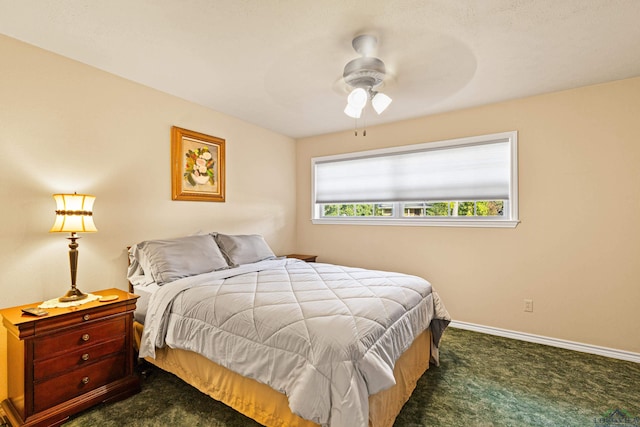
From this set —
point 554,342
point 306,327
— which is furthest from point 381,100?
point 554,342

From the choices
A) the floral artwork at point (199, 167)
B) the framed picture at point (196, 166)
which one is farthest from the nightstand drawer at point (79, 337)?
the floral artwork at point (199, 167)

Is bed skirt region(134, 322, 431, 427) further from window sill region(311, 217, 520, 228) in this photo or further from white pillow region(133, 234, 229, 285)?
window sill region(311, 217, 520, 228)

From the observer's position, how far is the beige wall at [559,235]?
2.66 metres

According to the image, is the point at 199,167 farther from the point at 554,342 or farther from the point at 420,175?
the point at 554,342

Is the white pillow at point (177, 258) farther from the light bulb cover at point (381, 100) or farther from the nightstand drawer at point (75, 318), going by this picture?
the light bulb cover at point (381, 100)

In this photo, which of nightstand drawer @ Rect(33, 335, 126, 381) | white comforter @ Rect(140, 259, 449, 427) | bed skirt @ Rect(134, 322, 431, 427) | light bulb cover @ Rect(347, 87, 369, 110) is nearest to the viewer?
white comforter @ Rect(140, 259, 449, 427)

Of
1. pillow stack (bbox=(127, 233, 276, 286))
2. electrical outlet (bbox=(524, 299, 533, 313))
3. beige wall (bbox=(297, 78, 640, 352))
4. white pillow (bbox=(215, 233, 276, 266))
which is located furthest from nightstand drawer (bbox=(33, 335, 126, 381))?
Result: electrical outlet (bbox=(524, 299, 533, 313))

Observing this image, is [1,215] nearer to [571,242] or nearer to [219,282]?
[219,282]

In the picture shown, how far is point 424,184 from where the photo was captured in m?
3.63

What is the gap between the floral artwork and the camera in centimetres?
319

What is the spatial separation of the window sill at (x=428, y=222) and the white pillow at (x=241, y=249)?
50.2 inches

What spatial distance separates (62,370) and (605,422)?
326 cm

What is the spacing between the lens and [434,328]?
2.46 m

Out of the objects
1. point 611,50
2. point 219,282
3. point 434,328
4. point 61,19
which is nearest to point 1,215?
point 61,19
